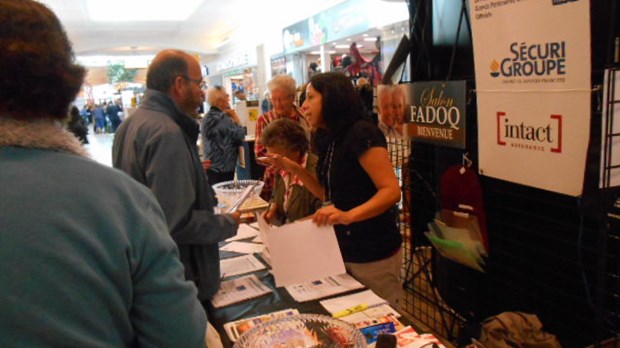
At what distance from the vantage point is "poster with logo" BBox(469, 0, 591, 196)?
59.5 inches

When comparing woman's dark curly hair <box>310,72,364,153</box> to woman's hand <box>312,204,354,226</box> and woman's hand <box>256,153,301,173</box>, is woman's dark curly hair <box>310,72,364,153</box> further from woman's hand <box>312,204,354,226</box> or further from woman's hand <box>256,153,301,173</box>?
woman's hand <box>312,204,354,226</box>

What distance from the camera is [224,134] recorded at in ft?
15.7

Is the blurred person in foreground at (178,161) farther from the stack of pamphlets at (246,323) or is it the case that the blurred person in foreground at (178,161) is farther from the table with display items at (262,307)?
the stack of pamphlets at (246,323)

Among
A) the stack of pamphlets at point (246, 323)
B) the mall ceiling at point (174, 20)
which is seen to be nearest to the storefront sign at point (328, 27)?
the mall ceiling at point (174, 20)

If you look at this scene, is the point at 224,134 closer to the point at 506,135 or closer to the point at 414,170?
the point at 414,170

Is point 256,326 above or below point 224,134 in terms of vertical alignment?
below

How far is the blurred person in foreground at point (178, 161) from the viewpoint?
1379mm

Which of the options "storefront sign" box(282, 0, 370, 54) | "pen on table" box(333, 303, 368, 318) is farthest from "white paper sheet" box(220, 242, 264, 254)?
"storefront sign" box(282, 0, 370, 54)

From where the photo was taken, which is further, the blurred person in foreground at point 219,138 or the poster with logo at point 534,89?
the blurred person in foreground at point 219,138

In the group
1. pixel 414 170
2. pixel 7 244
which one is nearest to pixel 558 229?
pixel 414 170

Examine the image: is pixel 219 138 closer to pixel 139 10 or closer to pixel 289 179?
pixel 289 179

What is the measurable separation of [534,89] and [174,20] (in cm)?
1006

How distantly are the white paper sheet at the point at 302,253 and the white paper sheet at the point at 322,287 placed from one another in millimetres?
59

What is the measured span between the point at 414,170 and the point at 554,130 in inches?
44.5
